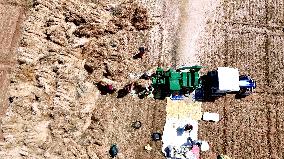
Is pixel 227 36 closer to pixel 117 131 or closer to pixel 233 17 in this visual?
pixel 233 17

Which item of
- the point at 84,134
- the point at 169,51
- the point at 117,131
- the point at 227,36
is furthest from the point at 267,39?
the point at 84,134

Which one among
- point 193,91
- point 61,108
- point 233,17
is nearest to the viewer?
point 61,108

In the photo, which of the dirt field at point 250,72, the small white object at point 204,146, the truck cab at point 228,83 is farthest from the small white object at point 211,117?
the small white object at point 204,146

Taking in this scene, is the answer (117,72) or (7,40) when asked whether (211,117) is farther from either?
(7,40)

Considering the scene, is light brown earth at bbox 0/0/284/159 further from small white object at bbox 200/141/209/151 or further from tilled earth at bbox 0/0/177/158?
small white object at bbox 200/141/209/151

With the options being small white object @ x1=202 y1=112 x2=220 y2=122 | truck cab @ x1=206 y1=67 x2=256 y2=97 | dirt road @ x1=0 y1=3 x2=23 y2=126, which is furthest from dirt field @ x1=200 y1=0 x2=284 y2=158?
dirt road @ x1=0 y1=3 x2=23 y2=126
